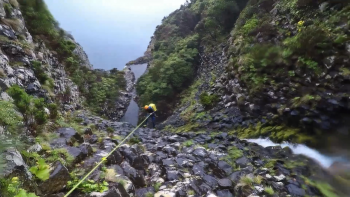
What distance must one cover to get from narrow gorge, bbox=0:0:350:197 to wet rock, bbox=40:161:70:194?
0.05ft

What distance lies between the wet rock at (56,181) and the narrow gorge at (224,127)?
0.02 meters

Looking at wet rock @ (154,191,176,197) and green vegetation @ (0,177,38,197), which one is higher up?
green vegetation @ (0,177,38,197)

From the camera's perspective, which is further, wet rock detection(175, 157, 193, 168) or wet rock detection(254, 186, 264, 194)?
wet rock detection(175, 157, 193, 168)

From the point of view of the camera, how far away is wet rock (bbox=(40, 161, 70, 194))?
3.38 meters

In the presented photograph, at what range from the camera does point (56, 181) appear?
3.51m

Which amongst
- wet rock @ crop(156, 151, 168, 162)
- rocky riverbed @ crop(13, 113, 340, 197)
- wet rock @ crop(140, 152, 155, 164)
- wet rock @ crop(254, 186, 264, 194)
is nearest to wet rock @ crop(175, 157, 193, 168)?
rocky riverbed @ crop(13, 113, 340, 197)

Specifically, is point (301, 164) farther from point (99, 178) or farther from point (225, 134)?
point (99, 178)

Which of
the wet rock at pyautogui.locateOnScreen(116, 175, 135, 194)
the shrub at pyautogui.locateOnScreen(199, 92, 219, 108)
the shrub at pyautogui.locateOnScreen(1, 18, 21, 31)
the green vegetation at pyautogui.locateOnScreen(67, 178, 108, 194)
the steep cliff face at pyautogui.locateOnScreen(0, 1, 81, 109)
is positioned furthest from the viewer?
the shrub at pyautogui.locateOnScreen(199, 92, 219, 108)

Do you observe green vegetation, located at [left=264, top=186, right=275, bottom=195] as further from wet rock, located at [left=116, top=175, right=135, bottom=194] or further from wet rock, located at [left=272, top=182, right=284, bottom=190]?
wet rock, located at [left=116, top=175, right=135, bottom=194]

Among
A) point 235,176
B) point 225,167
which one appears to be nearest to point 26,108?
point 225,167

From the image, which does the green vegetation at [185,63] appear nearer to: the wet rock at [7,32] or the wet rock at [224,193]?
the wet rock at [7,32]

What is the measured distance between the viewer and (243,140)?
8.27 metres

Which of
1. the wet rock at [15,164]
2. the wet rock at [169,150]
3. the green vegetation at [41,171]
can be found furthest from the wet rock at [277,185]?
the wet rock at [15,164]

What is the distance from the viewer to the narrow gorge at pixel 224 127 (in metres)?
4.28
